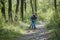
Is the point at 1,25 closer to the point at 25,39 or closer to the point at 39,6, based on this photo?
the point at 25,39

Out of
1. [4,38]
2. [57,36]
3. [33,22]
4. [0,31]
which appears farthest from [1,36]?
[33,22]

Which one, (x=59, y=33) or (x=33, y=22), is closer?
(x=59, y=33)

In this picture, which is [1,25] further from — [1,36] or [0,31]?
[1,36]

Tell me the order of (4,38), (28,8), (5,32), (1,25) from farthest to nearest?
1. (28,8)
2. (1,25)
3. (5,32)
4. (4,38)

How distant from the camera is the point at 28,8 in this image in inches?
2030

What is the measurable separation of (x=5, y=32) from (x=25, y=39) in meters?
1.87

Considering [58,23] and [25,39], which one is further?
[58,23]

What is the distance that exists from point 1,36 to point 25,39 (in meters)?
1.74

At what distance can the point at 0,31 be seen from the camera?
16688 mm

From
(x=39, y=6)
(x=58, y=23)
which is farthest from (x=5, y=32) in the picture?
(x=39, y=6)

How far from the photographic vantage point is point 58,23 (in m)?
17.6

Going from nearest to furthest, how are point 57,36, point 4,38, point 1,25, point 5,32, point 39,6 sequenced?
1. point 57,36
2. point 4,38
3. point 5,32
4. point 1,25
5. point 39,6

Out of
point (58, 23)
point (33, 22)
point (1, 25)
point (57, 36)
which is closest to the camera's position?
point (57, 36)

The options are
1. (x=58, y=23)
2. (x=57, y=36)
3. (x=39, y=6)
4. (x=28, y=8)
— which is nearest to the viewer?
(x=57, y=36)
